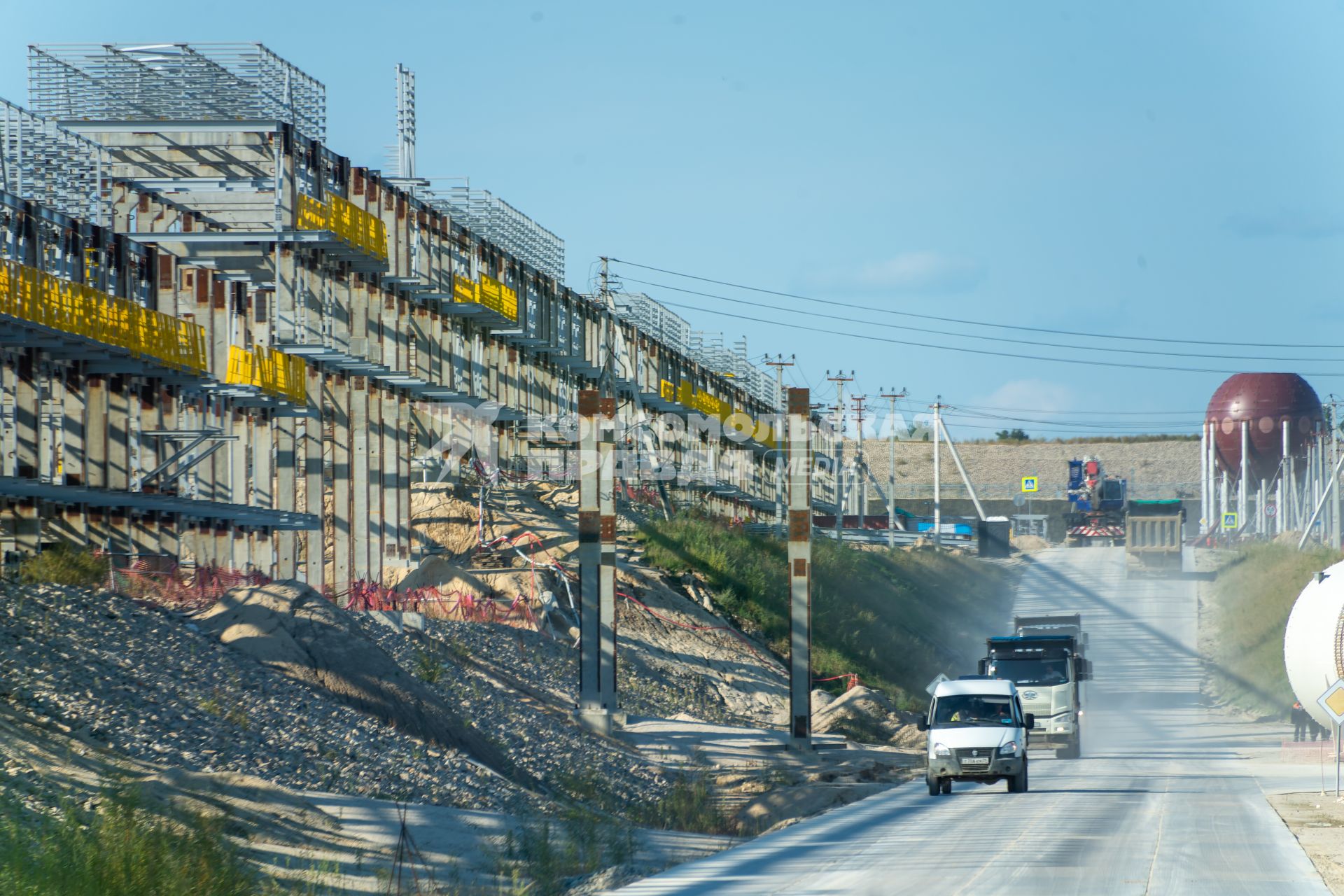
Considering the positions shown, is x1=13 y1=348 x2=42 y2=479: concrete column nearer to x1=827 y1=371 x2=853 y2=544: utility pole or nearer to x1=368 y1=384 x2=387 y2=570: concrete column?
x1=368 y1=384 x2=387 y2=570: concrete column

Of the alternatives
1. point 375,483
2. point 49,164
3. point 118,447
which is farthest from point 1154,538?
point 49,164

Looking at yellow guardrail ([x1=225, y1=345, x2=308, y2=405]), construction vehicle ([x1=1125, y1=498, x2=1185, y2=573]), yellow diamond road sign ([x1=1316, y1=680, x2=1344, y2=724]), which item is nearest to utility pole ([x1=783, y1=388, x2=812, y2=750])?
yellow diamond road sign ([x1=1316, y1=680, x2=1344, y2=724])

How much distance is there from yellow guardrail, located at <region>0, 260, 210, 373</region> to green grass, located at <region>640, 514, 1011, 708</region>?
61.0ft

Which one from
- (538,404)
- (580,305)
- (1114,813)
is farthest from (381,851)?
(580,305)

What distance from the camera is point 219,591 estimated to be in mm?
30969

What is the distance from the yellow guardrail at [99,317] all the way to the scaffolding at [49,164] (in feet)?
12.5

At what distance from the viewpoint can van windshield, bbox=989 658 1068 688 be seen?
35.9 metres

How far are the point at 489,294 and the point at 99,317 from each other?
72.2 feet

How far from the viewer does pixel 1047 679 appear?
35.8 m

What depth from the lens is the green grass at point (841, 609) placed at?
49.6 metres

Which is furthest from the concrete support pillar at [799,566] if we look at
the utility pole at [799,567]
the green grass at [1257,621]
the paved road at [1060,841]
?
the green grass at [1257,621]

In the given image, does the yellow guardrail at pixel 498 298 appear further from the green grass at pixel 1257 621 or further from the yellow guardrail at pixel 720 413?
the green grass at pixel 1257 621

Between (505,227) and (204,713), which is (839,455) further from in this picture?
(204,713)

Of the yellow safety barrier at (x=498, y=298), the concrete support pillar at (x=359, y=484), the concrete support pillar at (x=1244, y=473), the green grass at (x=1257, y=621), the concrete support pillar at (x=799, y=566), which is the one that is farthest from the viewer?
the concrete support pillar at (x=1244, y=473)
